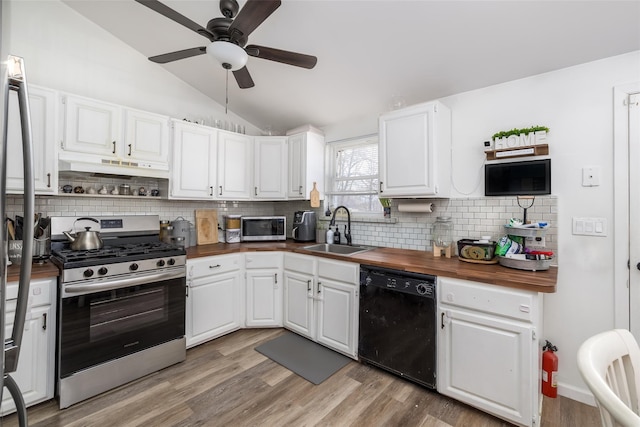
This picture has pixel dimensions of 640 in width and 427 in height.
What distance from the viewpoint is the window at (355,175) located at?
125 inches

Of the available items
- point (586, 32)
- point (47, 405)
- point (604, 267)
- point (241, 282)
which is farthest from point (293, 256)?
point (586, 32)

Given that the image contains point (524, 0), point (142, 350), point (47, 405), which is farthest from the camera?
point (142, 350)

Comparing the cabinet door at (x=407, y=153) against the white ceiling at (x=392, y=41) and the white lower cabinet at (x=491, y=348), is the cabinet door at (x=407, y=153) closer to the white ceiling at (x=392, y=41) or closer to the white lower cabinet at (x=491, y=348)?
the white ceiling at (x=392, y=41)

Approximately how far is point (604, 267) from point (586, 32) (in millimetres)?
1488

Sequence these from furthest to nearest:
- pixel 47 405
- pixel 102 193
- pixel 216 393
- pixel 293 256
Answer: pixel 293 256
pixel 102 193
pixel 216 393
pixel 47 405

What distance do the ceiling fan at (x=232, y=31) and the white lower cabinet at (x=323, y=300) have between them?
5.38 ft

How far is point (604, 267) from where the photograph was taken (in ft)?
6.27

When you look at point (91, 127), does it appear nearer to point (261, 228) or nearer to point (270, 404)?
point (261, 228)

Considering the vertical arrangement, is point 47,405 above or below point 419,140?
below

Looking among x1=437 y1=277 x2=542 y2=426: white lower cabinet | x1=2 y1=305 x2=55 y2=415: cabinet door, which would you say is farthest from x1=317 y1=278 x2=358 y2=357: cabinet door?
x1=2 y1=305 x2=55 y2=415: cabinet door

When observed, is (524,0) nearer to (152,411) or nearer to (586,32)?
(586,32)

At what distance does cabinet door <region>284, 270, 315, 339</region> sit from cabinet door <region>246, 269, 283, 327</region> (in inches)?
3.4

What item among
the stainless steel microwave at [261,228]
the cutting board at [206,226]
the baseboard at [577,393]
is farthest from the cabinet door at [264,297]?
the baseboard at [577,393]

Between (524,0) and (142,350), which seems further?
(142,350)
